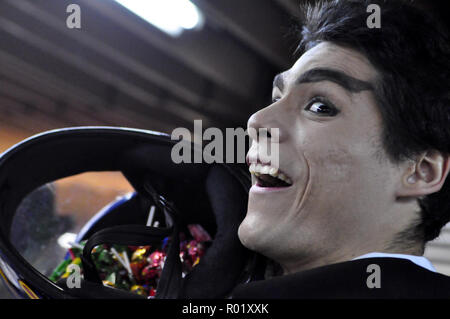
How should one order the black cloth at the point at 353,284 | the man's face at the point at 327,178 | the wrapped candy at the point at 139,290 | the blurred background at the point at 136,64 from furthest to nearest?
the blurred background at the point at 136,64, the wrapped candy at the point at 139,290, the man's face at the point at 327,178, the black cloth at the point at 353,284

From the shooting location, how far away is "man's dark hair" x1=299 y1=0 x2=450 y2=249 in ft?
2.54

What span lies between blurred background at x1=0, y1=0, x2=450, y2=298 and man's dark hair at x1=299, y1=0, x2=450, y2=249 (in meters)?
0.67

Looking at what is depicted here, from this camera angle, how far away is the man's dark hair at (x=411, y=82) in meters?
0.77

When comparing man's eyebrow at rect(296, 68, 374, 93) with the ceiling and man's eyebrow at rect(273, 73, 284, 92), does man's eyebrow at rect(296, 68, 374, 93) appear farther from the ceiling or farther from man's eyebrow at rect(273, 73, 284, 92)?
the ceiling

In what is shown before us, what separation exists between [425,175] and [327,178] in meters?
0.19

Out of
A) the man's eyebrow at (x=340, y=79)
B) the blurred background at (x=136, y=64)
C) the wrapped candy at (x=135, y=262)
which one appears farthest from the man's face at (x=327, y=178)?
the blurred background at (x=136, y=64)

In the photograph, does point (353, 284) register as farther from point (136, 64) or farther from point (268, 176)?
point (136, 64)

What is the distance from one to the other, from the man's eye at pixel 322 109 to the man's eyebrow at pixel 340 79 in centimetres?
4

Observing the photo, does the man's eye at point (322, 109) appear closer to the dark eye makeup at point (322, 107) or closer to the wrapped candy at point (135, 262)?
the dark eye makeup at point (322, 107)

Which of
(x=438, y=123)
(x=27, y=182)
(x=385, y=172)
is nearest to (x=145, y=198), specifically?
(x=27, y=182)

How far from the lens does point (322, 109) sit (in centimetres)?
78

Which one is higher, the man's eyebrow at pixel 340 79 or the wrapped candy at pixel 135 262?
the man's eyebrow at pixel 340 79

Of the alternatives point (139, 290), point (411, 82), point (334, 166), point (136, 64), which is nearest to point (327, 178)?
point (334, 166)
